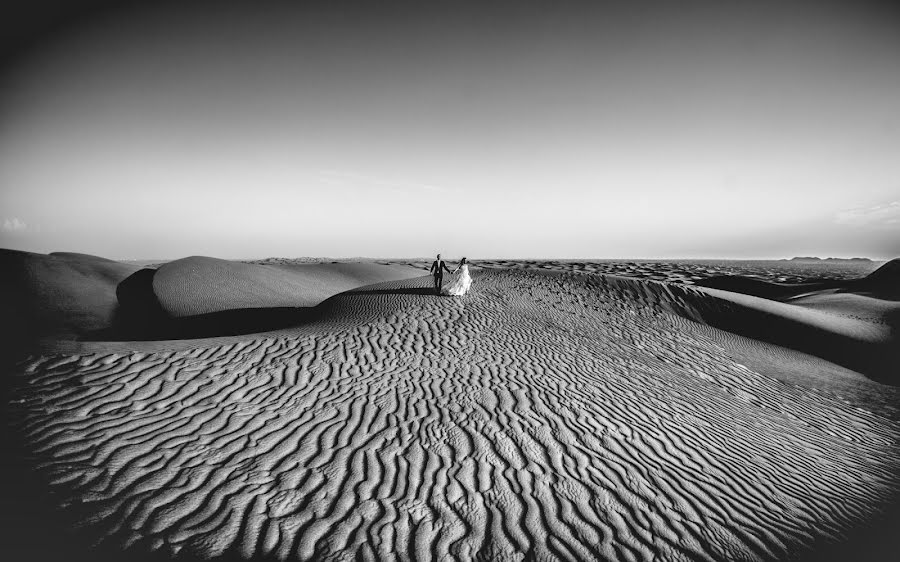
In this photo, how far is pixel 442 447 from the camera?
5.30 metres

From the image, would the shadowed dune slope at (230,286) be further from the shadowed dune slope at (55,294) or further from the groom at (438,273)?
the groom at (438,273)

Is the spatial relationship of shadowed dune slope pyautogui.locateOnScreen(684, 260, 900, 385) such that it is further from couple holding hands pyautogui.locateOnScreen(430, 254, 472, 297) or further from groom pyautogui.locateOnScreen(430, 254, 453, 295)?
groom pyautogui.locateOnScreen(430, 254, 453, 295)

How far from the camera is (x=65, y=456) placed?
14.4 ft

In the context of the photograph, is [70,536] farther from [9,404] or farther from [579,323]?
[579,323]

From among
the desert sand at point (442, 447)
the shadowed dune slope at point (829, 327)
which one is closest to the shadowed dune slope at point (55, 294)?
the desert sand at point (442, 447)

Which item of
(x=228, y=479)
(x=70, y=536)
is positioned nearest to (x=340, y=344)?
(x=228, y=479)

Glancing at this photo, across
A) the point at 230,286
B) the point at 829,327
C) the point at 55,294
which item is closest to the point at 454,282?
the point at 230,286

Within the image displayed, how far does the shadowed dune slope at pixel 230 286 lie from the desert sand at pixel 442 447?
34.8 feet

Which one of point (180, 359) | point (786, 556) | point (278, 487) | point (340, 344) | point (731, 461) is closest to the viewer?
point (786, 556)

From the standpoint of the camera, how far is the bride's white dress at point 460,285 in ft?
45.8

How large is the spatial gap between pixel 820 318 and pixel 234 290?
27.5m

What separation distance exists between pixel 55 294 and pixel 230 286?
887 centimetres

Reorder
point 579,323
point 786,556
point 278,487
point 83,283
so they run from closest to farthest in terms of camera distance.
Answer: point 786,556 < point 278,487 < point 579,323 < point 83,283

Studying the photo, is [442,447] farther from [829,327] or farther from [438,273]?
[829,327]
